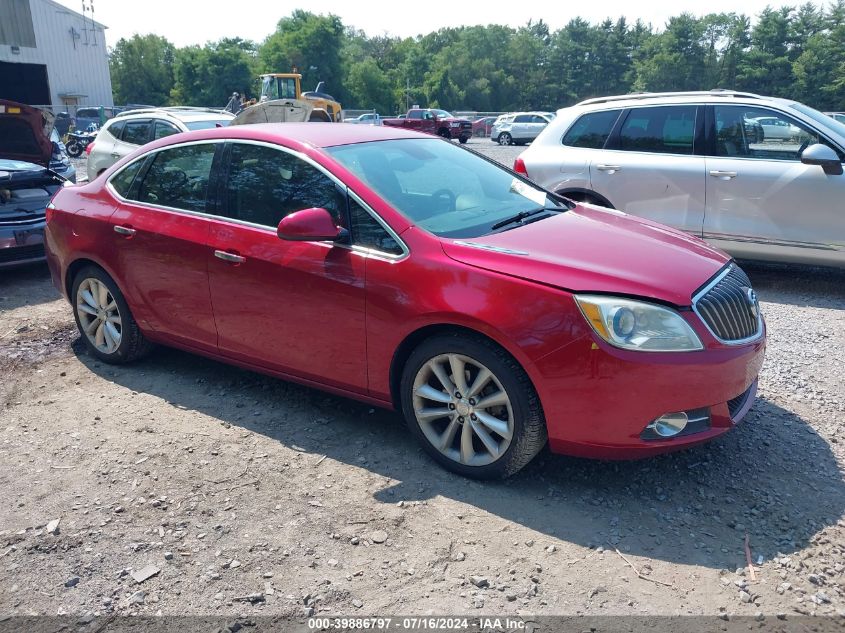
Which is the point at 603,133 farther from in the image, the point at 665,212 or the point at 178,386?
the point at 178,386

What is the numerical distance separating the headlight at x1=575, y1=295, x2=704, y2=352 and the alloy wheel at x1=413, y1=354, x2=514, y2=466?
21.5 inches

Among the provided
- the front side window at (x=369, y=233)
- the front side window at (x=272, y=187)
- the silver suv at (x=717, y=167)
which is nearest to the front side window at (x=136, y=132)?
the silver suv at (x=717, y=167)

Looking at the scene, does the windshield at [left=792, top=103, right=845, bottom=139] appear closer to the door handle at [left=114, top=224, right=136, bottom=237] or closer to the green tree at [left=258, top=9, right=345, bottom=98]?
the door handle at [left=114, top=224, right=136, bottom=237]

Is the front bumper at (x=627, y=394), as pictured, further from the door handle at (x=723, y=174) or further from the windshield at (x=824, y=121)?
the windshield at (x=824, y=121)

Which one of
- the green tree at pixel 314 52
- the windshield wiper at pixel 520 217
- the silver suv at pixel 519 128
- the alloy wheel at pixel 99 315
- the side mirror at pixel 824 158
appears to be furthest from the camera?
the green tree at pixel 314 52

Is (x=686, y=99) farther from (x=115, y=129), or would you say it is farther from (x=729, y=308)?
(x=115, y=129)

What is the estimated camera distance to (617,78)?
86.6 m

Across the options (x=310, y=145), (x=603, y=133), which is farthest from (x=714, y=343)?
(x=603, y=133)

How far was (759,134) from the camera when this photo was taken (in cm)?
677

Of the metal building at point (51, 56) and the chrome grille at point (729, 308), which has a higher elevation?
the metal building at point (51, 56)

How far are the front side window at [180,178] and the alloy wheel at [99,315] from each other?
77cm

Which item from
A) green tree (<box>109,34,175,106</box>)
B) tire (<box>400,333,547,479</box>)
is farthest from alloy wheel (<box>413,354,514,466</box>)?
green tree (<box>109,34,175,106</box>)

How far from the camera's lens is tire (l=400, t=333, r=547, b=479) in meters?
3.23

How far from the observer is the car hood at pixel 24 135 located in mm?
8523
